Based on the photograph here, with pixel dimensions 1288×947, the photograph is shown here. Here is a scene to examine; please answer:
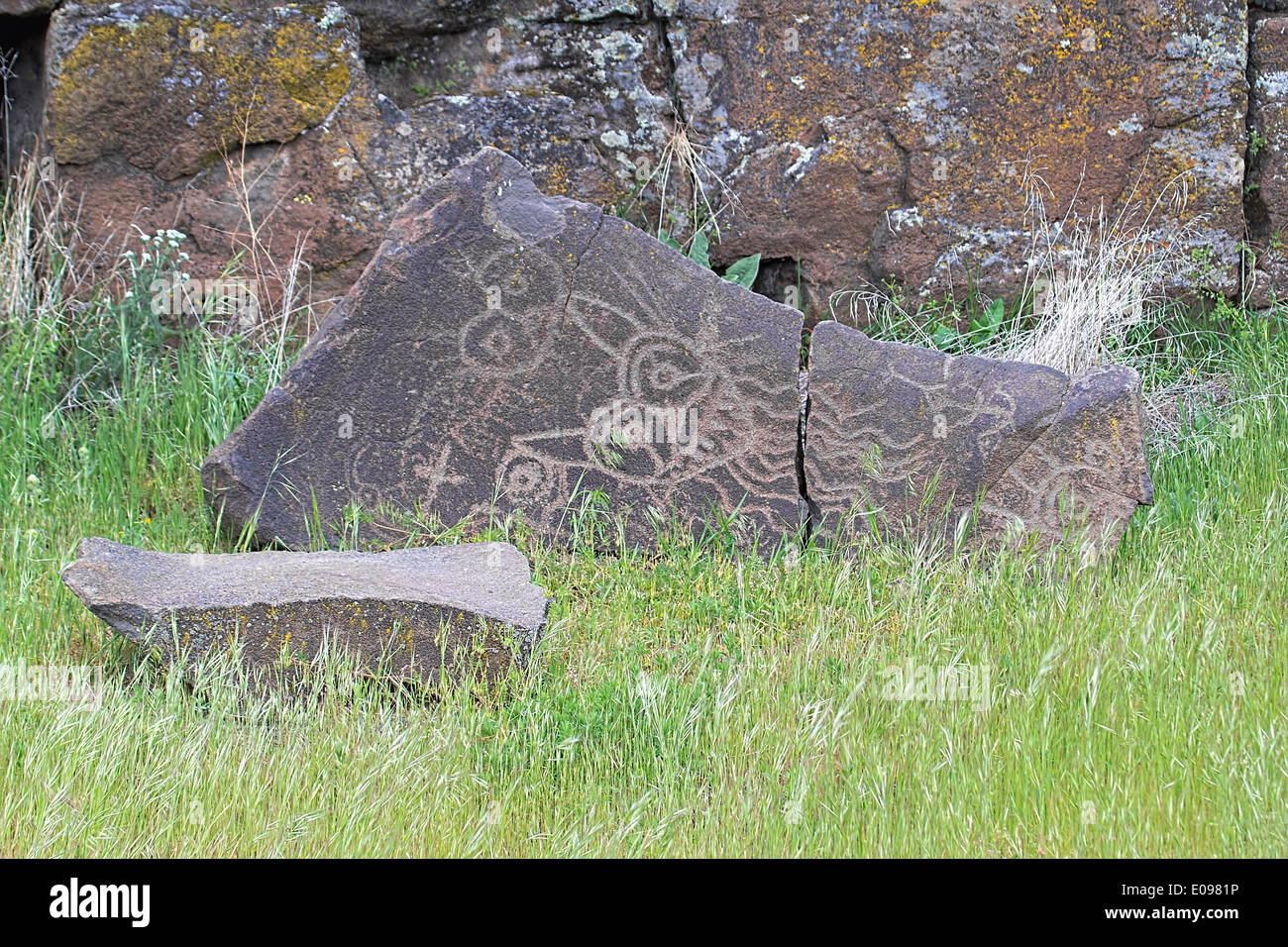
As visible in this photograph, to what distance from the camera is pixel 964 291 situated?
15.8ft

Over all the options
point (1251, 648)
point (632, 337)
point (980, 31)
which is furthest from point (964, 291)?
point (1251, 648)

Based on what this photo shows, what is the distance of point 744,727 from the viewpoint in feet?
9.11

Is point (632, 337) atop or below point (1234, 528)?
atop

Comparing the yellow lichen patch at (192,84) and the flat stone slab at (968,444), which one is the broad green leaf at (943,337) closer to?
the flat stone slab at (968,444)

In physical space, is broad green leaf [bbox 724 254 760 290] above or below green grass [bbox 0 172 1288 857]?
above

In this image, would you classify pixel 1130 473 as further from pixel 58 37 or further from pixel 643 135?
pixel 58 37

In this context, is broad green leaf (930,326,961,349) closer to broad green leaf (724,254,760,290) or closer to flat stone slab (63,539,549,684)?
broad green leaf (724,254,760,290)

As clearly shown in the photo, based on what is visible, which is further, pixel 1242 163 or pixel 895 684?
pixel 1242 163

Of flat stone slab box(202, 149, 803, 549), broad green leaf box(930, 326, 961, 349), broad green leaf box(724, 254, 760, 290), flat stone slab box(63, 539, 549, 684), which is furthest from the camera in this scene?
broad green leaf box(724, 254, 760, 290)

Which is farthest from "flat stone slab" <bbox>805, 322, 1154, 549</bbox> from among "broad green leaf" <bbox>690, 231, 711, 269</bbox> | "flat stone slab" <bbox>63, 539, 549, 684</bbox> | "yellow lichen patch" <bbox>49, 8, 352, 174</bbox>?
"yellow lichen patch" <bbox>49, 8, 352, 174</bbox>

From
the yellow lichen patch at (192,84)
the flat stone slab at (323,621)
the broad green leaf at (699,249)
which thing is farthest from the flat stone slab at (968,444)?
the yellow lichen patch at (192,84)

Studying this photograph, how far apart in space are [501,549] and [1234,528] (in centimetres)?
212

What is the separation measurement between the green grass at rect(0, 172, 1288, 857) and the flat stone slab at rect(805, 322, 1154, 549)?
0.55ft

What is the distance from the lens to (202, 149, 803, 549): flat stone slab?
366cm
